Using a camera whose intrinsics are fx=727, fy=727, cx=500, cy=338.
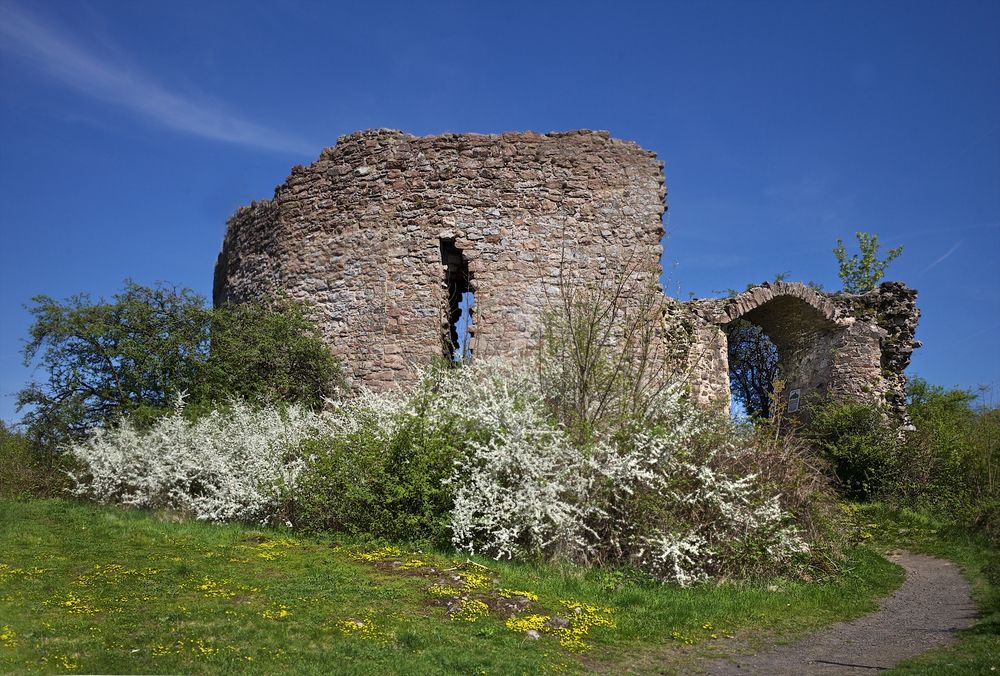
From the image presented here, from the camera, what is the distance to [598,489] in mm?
7543

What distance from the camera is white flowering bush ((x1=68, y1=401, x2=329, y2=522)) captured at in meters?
9.08

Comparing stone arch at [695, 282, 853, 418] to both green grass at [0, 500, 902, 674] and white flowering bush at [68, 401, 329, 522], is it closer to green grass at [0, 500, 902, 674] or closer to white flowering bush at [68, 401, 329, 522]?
green grass at [0, 500, 902, 674]

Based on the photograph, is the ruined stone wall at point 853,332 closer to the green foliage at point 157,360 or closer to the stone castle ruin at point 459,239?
the stone castle ruin at point 459,239

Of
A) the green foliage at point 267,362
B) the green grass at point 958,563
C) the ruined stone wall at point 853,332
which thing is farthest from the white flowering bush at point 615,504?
the ruined stone wall at point 853,332

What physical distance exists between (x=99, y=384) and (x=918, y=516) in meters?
13.9

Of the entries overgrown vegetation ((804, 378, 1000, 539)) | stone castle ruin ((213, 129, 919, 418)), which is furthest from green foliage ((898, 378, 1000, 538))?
stone castle ruin ((213, 129, 919, 418))

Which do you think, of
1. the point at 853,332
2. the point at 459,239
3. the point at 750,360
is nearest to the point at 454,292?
the point at 459,239

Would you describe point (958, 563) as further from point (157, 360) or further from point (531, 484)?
point (157, 360)

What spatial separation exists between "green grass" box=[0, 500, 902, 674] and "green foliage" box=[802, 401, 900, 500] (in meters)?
5.79

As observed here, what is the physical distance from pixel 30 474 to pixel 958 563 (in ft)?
46.8

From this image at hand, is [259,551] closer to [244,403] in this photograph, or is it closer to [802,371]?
[244,403]

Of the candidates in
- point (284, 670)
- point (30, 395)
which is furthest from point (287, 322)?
point (284, 670)

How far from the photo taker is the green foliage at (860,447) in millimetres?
13750

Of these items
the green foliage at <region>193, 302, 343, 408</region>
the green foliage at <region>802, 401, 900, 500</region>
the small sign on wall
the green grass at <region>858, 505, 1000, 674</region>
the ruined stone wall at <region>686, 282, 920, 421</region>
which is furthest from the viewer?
the small sign on wall
